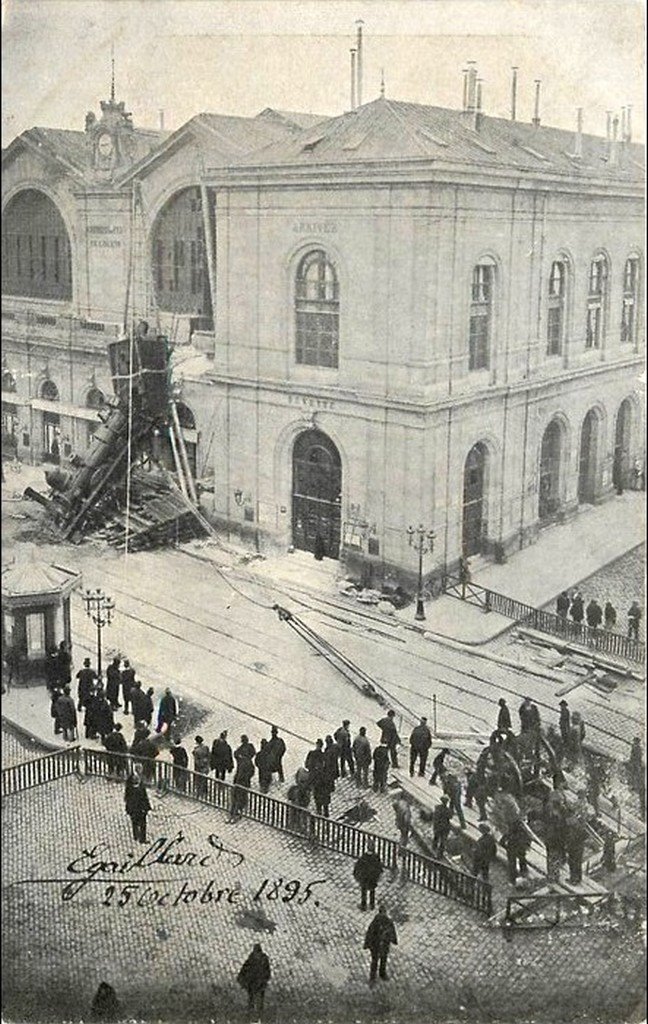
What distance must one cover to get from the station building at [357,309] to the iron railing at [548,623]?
0.94ft

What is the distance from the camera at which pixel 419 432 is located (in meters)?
8.26

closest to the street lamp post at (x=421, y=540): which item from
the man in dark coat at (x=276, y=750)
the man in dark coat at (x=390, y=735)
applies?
the man in dark coat at (x=390, y=735)

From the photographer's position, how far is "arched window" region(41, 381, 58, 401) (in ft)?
31.0

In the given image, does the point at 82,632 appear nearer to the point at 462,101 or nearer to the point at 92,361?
the point at 92,361

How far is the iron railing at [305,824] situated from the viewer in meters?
8.50

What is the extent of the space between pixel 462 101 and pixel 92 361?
3284 mm

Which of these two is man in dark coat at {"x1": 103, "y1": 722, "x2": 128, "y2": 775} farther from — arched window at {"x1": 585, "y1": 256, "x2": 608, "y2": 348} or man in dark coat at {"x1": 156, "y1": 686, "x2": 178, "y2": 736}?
arched window at {"x1": 585, "y1": 256, "x2": 608, "y2": 348}

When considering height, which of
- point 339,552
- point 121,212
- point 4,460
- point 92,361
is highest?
point 121,212

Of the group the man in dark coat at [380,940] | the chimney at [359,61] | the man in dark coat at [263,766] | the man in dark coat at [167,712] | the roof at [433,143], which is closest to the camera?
the roof at [433,143]

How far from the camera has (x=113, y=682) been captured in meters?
9.02

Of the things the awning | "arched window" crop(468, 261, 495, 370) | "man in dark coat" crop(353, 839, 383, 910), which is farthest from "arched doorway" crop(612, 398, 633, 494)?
the awning

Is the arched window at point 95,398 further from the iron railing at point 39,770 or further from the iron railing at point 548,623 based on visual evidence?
the iron railing at point 548,623

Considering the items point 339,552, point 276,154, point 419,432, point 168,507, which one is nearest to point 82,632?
point 168,507

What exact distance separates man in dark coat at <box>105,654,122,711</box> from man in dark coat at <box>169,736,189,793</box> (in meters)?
0.56
